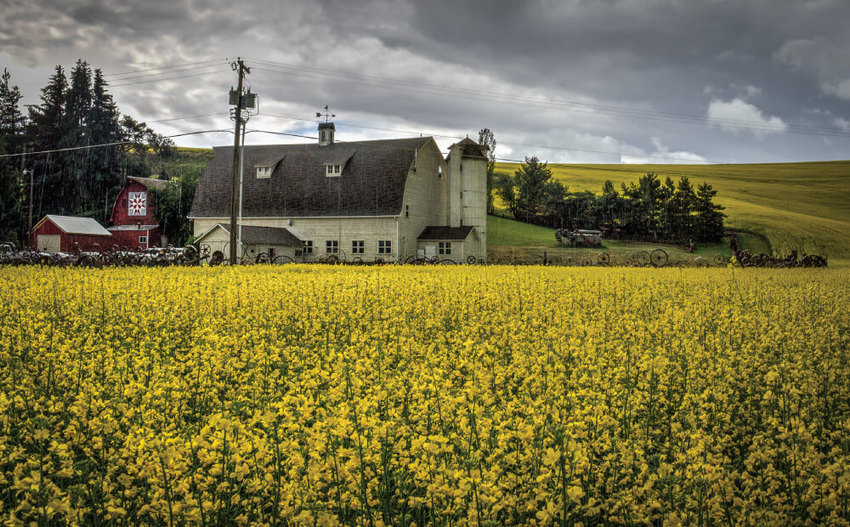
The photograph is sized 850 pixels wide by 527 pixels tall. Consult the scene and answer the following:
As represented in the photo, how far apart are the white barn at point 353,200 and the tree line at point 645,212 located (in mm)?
14031

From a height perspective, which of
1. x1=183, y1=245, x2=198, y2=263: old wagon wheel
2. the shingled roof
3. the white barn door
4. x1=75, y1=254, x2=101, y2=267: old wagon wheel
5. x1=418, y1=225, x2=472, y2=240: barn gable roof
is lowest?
x1=75, y1=254, x2=101, y2=267: old wagon wheel

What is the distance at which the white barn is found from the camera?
130ft

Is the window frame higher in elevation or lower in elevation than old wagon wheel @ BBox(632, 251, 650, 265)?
higher

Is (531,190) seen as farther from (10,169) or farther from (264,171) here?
(10,169)

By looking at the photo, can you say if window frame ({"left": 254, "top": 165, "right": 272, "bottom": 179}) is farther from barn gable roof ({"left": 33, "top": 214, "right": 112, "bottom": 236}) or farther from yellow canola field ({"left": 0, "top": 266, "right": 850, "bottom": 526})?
yellow canola field ({"left": 0, "top": 266, "right": 850, "bottom": 526})

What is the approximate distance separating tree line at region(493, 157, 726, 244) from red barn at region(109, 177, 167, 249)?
35.8 metres

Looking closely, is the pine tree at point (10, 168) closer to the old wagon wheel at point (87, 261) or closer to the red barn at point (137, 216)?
the red barn at point (137, 216)

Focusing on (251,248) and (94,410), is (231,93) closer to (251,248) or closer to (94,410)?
(251,248)

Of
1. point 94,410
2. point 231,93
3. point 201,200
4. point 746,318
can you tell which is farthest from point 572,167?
point 94,410

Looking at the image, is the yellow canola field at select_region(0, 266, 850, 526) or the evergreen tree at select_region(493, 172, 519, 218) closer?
the yellow canola field at select_region(0, 266, 850, 526)

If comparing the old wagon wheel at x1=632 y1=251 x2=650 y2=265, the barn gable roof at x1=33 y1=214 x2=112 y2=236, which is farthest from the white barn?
the barn gable roof at x1=33 y1=214 x2=112 y2=236

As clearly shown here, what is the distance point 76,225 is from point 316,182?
25.4 meters

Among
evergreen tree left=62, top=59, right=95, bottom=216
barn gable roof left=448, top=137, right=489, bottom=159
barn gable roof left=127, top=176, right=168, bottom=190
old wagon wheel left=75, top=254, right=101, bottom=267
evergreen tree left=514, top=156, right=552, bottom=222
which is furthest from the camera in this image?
evergreen tree left=62, top=59, right=95, bottom=216

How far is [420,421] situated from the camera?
4074mm
